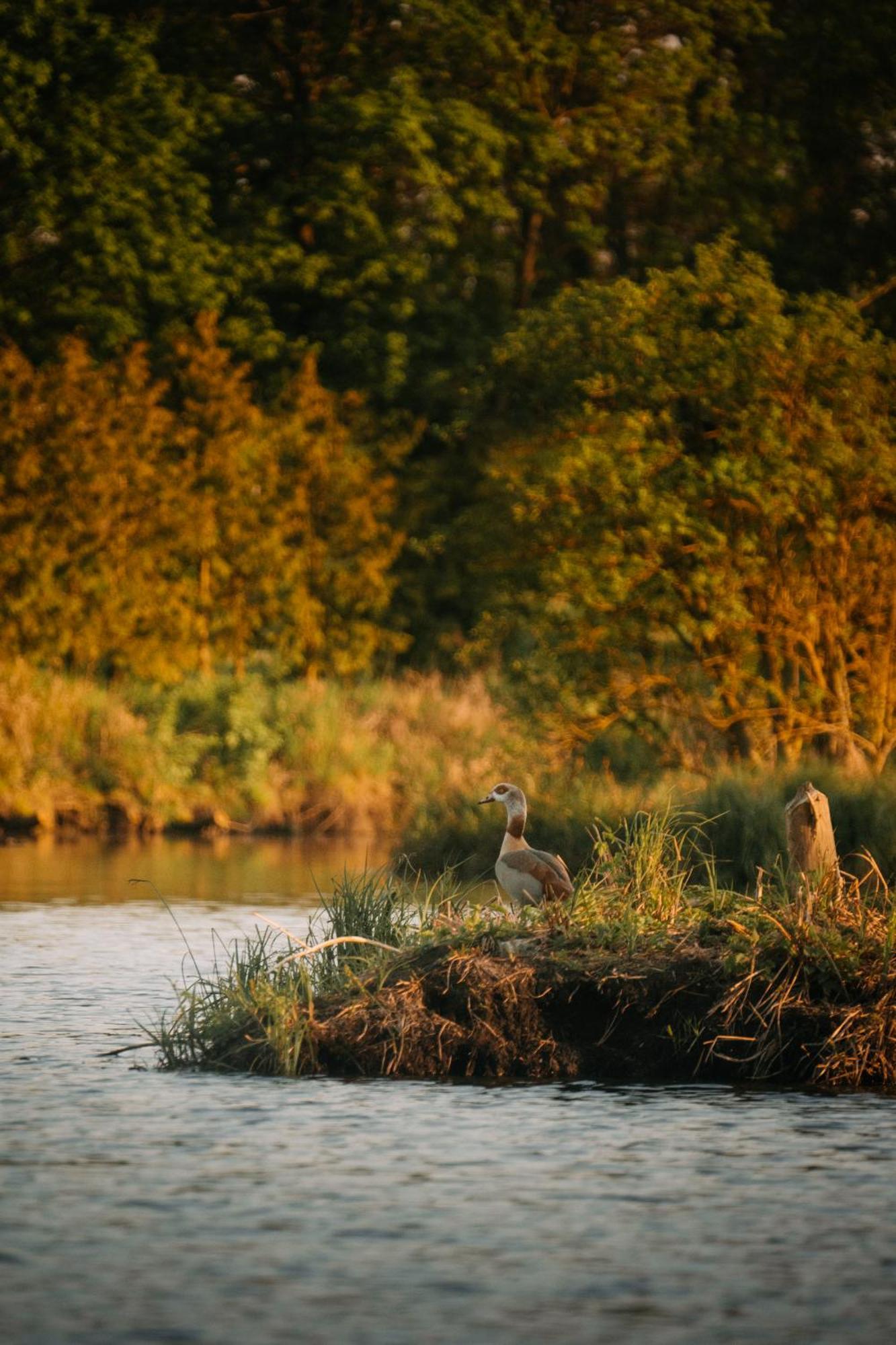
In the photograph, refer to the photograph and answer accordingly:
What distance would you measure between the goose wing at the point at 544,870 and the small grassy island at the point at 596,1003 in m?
1.09

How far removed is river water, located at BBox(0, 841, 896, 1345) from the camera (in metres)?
8.46

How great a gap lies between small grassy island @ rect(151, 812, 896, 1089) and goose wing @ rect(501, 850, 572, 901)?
1.09 m

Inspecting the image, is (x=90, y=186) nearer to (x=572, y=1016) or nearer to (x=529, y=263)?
Answer: (x=529, y=263)

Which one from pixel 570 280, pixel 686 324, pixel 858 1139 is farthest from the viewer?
pixel 570 280

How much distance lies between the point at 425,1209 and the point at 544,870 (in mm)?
5085

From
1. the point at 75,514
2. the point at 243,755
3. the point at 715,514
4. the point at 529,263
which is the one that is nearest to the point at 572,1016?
the point at 715,514

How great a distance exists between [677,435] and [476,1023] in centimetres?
1371

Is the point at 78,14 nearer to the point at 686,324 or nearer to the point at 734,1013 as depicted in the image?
the point at 686,324

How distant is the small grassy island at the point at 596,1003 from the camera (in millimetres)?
13070

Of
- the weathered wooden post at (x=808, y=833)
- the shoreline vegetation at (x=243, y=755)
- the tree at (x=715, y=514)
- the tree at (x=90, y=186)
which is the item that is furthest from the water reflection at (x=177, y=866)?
the tree at (x=90, y=186)

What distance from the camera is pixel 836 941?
13055 millimetres

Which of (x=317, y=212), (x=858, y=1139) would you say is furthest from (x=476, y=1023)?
(x=317, y=212)

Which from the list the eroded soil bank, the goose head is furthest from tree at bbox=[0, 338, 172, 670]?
the eroded soil bank

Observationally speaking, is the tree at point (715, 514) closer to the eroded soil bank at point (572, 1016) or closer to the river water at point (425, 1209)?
the river water at point (425, 1209)
